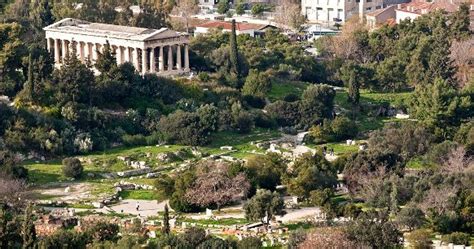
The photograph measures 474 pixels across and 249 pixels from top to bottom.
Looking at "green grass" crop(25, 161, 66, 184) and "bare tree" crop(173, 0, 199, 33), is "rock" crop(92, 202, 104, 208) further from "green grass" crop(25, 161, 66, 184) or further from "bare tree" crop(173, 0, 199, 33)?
"bare tree" crop(173, 0, 199, 33)

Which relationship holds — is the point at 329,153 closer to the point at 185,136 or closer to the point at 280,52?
the point at 185,136

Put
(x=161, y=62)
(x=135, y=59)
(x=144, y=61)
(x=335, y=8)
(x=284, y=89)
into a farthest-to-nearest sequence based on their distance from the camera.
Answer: (x=335, y=8) < (x=284, y=89) < (x=161, y=62) < (x=135, y=59) < (x=144, y=61)

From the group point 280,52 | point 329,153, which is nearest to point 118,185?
point 329,153

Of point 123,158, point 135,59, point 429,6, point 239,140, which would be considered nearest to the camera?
point 123,158

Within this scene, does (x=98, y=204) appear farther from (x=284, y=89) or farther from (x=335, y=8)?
(x=335, y=8)

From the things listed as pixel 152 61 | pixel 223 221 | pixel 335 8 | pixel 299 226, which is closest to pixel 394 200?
pixel 299 226
